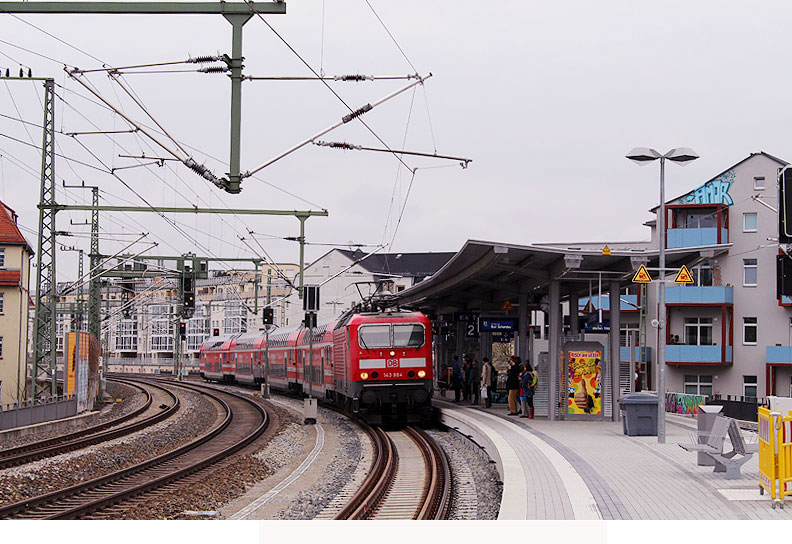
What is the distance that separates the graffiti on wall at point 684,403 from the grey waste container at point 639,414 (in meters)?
9.21

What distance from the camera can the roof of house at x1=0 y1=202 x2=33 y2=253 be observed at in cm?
4597

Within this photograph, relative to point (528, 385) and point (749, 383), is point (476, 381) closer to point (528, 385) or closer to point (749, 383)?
point (528, 385)

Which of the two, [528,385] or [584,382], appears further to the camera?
[528,385]

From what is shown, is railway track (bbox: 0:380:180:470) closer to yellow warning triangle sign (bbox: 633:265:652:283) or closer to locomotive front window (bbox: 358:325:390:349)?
locomotive front window (bbox: 358:325:390:349)

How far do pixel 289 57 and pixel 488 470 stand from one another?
767 cm

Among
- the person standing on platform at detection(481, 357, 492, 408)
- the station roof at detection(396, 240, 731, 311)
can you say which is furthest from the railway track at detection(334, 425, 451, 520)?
the person standing on platform at detection(481, 357, 492, 408)

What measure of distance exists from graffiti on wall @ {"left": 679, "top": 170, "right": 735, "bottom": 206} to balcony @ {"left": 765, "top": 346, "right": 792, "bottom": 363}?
7021mm

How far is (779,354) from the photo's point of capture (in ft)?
140

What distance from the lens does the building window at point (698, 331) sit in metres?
46.7

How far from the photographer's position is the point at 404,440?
22.7 m

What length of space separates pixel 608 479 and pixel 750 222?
35.0 meters

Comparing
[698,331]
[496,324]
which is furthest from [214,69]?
[698,331]

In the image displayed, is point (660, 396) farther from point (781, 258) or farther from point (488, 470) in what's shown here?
point (781, 258)
